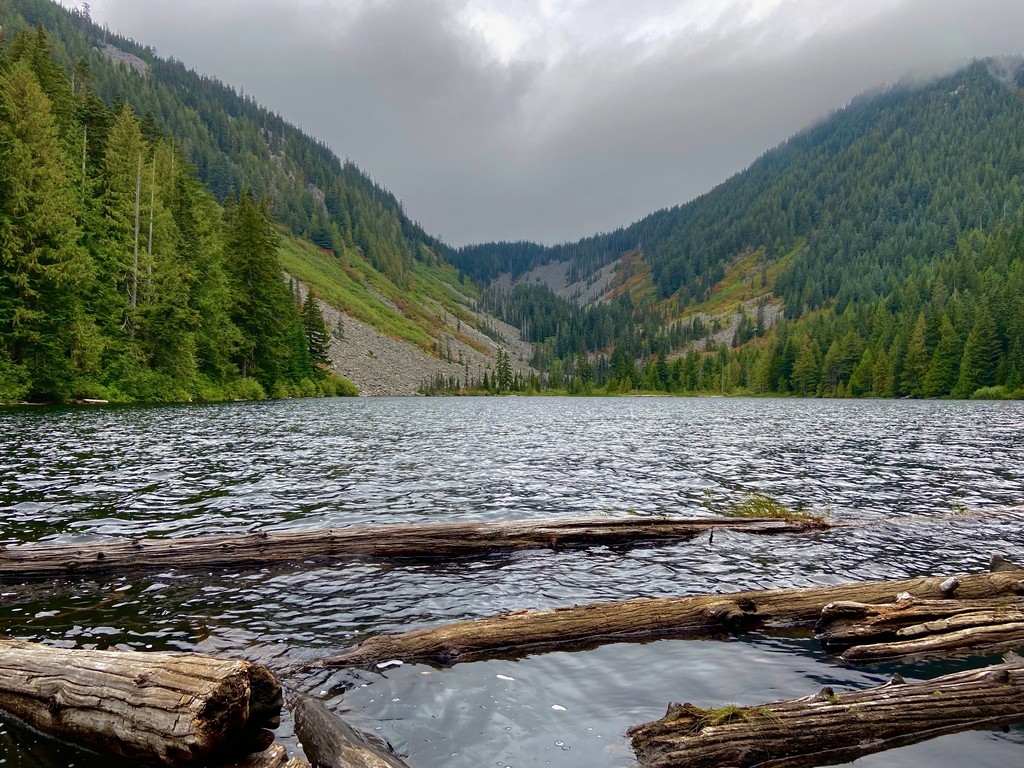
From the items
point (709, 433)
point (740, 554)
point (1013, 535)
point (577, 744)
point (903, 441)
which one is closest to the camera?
point (577, 744)

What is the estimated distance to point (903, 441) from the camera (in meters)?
41.1

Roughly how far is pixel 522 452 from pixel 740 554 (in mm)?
22122

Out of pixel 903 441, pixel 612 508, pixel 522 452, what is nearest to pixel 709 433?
pixel 903 441

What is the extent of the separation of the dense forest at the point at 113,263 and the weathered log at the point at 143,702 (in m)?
49.5

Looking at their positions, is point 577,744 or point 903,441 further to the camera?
point 903,441

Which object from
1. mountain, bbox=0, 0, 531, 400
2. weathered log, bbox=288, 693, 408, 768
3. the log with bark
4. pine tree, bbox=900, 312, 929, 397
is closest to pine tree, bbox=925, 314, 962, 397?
pine tree, bbox=900, 312, 929, 397

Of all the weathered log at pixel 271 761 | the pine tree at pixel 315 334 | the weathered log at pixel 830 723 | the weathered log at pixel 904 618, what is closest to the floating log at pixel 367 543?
the weathered log at pixel 904 618

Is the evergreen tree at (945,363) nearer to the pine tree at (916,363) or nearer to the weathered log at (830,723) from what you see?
the pine tree at (916,363)

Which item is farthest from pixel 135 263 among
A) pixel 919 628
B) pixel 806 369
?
pixel 806 369

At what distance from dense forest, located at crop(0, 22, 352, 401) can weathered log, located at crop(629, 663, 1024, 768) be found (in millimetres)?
54487

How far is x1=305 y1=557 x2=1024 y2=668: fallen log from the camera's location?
8.38 metres

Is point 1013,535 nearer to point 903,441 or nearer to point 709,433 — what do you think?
point 903,441

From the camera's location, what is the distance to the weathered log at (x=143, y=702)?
5.31 m

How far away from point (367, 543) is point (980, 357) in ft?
513
